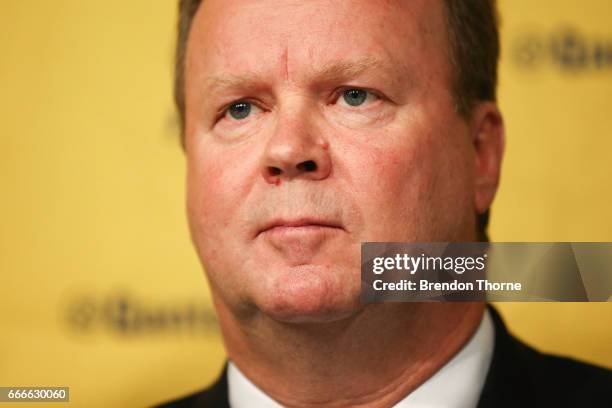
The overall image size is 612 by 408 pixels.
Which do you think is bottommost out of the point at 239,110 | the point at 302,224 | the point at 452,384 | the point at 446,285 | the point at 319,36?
the point at 452,384

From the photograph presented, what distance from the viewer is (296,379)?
51.6 inches

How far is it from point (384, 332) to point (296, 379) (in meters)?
0.15

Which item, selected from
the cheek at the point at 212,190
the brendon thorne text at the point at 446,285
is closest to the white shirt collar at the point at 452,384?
the brendon thorne text at the point at 446,285

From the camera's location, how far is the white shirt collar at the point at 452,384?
1304mm

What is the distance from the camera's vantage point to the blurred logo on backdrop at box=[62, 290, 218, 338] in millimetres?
1719

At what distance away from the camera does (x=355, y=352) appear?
128 centimetres

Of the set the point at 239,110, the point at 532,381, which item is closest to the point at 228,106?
the point at 239,110

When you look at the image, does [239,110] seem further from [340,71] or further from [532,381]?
[532,381]

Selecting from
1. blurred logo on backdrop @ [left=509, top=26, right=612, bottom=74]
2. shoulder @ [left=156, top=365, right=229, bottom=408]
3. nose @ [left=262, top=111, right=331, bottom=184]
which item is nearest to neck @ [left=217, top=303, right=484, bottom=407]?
shoulder @ [left=156, top=365, right=229, bottom=408]

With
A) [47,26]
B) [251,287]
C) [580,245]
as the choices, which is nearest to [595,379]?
[580,245]

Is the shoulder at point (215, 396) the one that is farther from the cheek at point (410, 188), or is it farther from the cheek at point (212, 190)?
the cheek at point (410, 188)

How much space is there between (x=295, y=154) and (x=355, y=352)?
1.03ft

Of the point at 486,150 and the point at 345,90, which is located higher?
the point at 345,90

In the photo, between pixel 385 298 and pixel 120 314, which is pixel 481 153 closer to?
pixel 385 298
